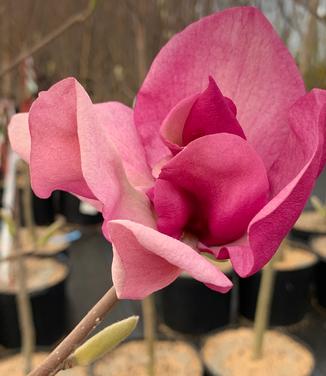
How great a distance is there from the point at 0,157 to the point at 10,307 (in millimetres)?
422

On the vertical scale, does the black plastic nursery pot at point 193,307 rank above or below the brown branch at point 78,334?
below

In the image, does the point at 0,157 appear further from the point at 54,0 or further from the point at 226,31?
the point at 54,0

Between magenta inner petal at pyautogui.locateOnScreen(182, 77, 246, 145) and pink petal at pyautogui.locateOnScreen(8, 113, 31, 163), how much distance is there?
7 cm

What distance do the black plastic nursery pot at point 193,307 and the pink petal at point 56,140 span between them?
3.63 feet

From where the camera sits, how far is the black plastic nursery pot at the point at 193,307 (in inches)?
50.8

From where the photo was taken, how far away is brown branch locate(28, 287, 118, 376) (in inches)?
7.4

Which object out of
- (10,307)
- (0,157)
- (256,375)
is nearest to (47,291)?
(10,307)

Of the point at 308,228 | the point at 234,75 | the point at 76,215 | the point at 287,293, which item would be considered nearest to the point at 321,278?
the point at 287,293

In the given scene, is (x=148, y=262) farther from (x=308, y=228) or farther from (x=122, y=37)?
(x=308, y=228)

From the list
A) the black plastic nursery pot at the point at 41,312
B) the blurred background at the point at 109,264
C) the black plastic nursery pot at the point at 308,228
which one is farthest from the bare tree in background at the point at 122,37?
the black plastic nursery pot at the point at 308,228

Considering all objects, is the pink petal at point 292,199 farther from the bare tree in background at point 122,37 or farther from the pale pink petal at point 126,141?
the bare tree in background at point 122,37

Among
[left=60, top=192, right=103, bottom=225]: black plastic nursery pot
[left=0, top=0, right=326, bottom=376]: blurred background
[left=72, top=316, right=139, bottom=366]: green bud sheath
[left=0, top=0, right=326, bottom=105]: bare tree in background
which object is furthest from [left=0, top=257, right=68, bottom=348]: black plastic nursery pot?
[left=72, top=316, right=139, bottom=366]: green bud sheath

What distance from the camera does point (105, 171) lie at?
19cm

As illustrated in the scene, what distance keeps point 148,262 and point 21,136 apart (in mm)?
86
